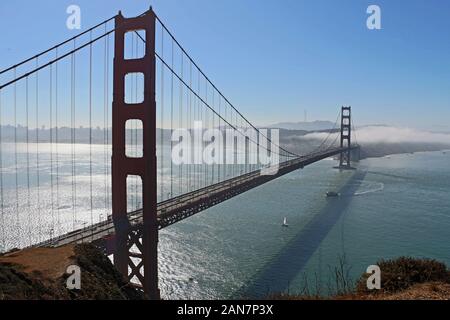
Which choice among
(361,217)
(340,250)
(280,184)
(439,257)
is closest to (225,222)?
(340,250)

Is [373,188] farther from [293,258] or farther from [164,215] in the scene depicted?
[164,215]

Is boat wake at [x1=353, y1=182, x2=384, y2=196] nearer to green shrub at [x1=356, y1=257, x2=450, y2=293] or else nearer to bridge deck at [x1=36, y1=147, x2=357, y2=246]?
bridge deck at [x1=36, y1=147, x2=357, y2=246]

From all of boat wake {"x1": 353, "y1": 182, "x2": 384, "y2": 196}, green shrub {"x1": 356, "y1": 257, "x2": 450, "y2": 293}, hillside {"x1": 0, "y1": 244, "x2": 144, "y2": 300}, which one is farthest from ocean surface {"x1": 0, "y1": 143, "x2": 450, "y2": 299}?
hillside {"x1": 0, "y1": 244, "x2": 144, "y2": 300}

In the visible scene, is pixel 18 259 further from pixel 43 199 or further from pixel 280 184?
pixel 280 184

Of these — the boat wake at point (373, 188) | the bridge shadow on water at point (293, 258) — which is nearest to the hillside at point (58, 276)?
the bridge shadow on water at point (293, 258)

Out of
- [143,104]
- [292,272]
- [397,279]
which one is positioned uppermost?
[143,104]

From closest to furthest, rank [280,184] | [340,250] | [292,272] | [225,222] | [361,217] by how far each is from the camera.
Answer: [292,272] < [340,250] < [225,222] < [361,217] < [280,184]
